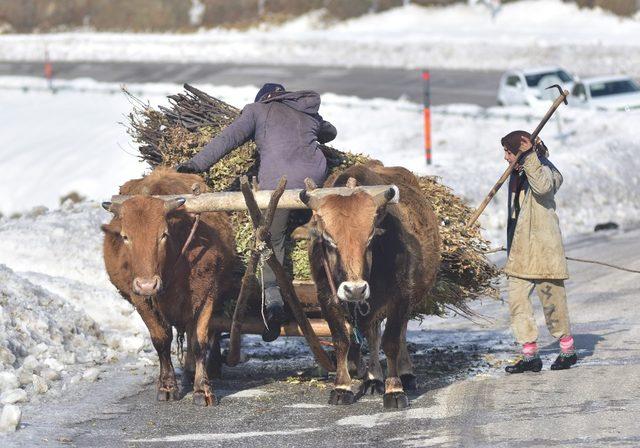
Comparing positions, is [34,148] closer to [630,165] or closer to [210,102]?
[630,165]

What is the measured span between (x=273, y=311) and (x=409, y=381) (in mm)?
1206

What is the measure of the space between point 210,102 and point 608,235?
8804 millimetres

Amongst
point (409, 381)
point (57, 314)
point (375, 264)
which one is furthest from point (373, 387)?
point (57, 314)

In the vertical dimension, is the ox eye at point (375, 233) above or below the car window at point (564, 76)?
below

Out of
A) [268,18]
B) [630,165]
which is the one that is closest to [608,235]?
[630,165]

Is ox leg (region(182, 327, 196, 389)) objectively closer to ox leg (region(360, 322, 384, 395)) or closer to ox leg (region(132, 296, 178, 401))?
ox leg (region(132, 296, 178, 401))

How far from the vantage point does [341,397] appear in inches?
408

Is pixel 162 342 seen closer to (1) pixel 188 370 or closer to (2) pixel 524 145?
(1) pixel 188 370

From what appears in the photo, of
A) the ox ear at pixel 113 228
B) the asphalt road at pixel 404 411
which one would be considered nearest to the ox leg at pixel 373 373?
the asphalt road at pixel 404 411

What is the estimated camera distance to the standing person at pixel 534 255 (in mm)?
11391

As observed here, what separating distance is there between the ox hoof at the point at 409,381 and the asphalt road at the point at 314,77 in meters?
30.6

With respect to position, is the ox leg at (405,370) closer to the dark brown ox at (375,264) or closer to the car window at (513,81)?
the dark brown ox at (375,264)

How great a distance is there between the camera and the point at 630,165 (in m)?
23.6

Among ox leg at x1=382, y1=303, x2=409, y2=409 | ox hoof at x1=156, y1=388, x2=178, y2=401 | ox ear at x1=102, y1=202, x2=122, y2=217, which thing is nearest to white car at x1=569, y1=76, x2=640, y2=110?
ox leg at x1=382, y1=303, x2=409, y2=409
